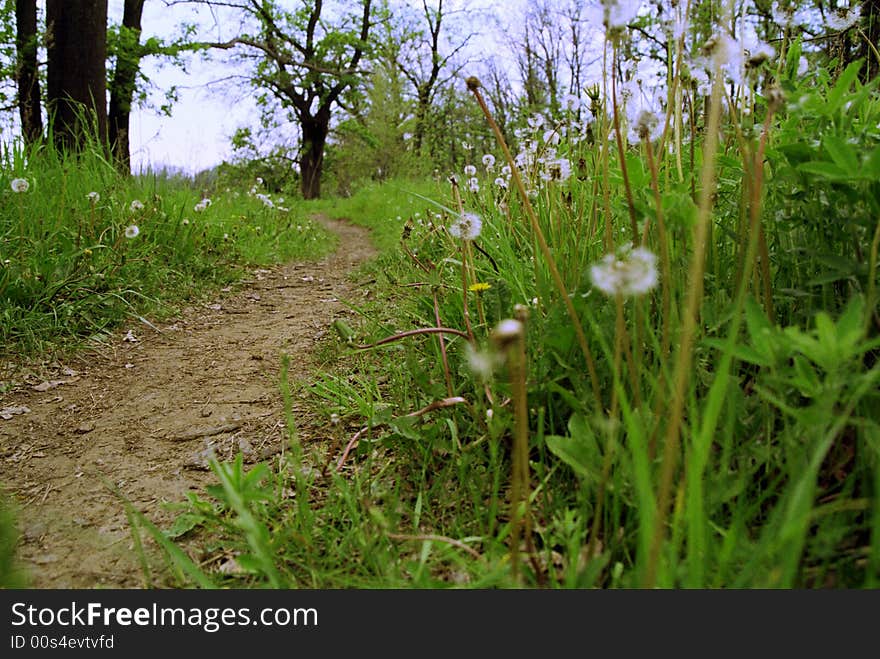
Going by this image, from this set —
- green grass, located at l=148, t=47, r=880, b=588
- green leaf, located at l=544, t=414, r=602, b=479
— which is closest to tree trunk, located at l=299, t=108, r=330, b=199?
green grass, located at l=148, t=47, r=880, b=588

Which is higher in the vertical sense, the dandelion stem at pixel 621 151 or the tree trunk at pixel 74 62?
the tree trunk at pixel 74 62

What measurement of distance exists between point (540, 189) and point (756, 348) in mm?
1475

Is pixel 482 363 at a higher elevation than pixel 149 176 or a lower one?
lower

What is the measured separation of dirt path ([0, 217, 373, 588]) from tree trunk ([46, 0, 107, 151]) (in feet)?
9.41

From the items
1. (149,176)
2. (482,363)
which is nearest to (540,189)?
(482,363)

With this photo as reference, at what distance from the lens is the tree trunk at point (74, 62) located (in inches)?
196

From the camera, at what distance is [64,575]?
115 cm

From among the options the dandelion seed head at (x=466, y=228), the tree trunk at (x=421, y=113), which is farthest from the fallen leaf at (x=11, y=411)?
the tree trunk at (x=421, y=113)

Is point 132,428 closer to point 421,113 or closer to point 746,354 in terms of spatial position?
Answer: point 746,354

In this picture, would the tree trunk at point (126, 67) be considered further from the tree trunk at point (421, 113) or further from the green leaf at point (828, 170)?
the green leaf at point (828, 170)

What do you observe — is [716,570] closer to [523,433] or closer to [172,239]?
[523,433]

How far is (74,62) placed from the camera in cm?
509

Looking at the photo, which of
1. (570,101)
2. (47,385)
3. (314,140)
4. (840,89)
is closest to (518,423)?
(840,89)

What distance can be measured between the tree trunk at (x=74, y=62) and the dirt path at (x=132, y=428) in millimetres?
2868
